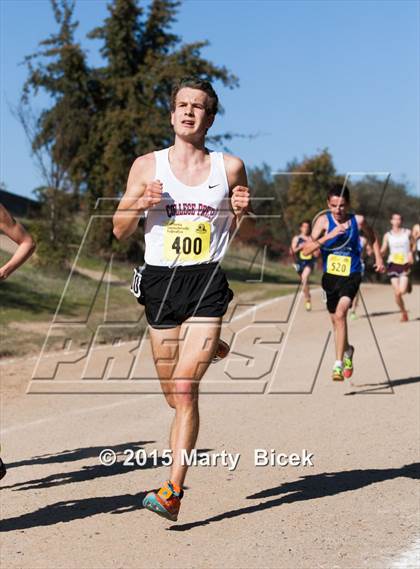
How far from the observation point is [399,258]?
2030 cm

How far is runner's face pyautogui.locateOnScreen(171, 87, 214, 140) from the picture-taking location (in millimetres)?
6000

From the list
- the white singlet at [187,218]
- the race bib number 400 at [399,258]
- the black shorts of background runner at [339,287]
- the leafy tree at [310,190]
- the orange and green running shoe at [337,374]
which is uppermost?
the white singlet at [187,218]

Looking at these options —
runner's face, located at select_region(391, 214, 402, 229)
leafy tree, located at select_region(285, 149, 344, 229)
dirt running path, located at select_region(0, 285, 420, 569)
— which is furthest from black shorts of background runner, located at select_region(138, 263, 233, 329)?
leafy tree, located at select_region(285, 149, 344, 229)

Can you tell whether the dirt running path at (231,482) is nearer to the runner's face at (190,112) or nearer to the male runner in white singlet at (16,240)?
the male runner in white singlet at (16,240)

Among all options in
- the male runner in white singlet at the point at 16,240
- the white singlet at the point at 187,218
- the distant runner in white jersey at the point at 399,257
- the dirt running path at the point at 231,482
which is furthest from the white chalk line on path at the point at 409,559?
the distant runner in white jersey at the point at 399,257

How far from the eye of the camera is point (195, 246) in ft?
19.8

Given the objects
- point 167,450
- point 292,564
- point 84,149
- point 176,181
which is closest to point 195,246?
point 176,181

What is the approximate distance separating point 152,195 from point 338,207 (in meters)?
5.79

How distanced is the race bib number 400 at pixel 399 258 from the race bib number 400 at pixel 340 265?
28.2 ft

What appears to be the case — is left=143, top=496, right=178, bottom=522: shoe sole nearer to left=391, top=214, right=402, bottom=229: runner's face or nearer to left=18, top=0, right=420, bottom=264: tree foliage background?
left=391, top=214, right=402, bottom=229: runner's face

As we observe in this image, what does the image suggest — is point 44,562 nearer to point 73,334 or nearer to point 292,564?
point 292,564

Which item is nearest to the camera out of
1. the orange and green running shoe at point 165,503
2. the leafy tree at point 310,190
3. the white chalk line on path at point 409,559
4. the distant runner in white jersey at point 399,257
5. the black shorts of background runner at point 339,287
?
the white chalk line on path at point 409,559

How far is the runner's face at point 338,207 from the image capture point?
11234mm

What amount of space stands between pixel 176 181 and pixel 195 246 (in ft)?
1.32
